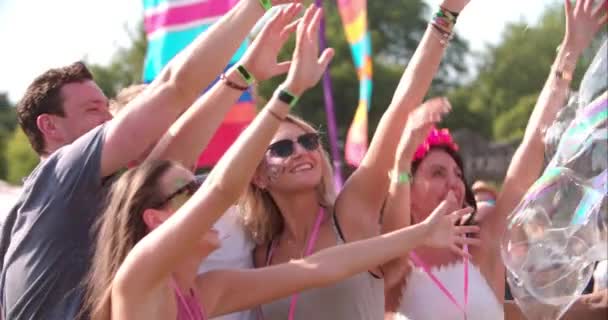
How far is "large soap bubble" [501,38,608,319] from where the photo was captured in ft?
12.1

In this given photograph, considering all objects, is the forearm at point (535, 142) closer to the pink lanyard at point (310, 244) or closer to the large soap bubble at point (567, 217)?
the large soap bubble at point (567, 217)

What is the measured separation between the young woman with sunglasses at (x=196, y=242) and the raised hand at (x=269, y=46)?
126 millimetres

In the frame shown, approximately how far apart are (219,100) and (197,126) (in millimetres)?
110

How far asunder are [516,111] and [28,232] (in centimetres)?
3559

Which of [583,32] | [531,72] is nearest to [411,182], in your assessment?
[583,32]

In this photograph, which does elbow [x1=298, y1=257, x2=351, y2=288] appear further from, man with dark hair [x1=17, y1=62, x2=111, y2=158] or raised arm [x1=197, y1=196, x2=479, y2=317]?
man with dark hair [x1=17, y1=62, x2=111, y2=158]

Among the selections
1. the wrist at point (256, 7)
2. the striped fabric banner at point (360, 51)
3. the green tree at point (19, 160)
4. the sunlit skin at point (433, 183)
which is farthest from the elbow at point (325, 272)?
the green tree at point (19, 160)

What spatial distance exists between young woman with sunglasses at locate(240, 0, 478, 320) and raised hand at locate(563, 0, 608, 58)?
362mm

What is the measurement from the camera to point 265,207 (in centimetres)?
443

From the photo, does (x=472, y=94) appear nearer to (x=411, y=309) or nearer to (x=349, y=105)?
(x=349, y=105)

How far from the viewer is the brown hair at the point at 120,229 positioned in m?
3.44

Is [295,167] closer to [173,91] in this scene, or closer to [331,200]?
[331,200]

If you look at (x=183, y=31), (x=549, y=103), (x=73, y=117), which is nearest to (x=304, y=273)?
(x=73, y=117)

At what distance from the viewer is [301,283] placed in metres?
3.66
